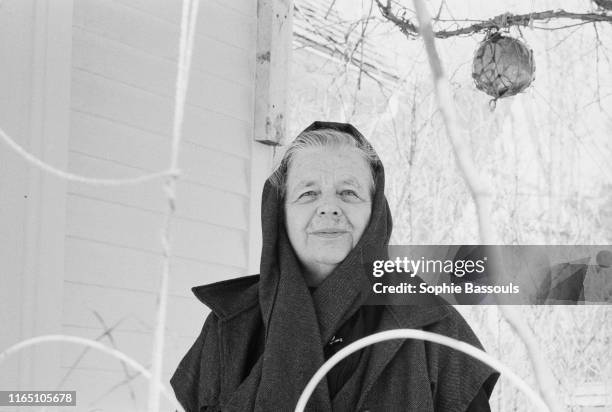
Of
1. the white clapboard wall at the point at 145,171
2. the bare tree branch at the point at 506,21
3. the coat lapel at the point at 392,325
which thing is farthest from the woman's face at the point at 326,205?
the white clapboard wall at the point at 145,171

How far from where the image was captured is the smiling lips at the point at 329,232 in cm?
174

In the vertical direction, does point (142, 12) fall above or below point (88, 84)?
above

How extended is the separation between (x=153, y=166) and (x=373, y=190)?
1003 millimetres

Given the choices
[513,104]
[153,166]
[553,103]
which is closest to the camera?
[153,166]

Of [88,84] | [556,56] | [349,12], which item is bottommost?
[88,84]

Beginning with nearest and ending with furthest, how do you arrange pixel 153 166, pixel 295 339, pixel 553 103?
pixel 295 339 → pixel 153 166 → pixel 553 103

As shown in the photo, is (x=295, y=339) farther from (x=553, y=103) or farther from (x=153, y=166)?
(x=553, y=103)

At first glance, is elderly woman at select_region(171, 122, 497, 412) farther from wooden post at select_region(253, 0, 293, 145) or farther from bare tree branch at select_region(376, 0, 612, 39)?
wooden post at select_region(253, 0, 293, 145)

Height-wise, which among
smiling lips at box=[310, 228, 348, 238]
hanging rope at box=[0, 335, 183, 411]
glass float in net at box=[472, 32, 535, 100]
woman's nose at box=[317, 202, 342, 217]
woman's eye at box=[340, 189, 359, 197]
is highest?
glass float in net at box=[472, 32, 535, 100]

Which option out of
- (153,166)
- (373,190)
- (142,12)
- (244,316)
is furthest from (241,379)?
(142,12)

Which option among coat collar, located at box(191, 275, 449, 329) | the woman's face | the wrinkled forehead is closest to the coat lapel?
coat collar, located at box(191, 275, 449, 329)

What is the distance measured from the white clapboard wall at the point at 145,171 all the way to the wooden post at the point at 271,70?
1.4 inches

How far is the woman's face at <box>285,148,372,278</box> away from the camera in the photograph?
68.8 inches

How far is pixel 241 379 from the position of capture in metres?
1.77
